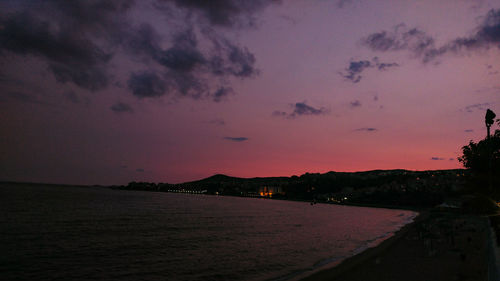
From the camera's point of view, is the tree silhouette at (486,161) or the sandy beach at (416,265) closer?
the sandy beach at (416,265)

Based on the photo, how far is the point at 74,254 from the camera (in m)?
26.2

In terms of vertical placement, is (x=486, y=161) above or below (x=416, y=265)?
above

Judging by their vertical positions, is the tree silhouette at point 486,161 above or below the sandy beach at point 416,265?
above

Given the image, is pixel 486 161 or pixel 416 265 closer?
pixel 416 265

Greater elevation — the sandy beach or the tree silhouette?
the tree silhouette

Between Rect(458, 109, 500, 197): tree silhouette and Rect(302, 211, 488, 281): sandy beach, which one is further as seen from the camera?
Rect(458, 109, 500, 197): tree silhouette

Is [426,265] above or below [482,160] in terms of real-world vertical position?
below

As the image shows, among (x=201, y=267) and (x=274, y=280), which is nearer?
(x=274, y=280)

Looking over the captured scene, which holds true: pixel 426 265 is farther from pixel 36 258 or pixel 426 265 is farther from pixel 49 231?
pixel 49 231

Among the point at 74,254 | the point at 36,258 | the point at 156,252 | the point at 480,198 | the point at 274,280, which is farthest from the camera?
the point at 480,198

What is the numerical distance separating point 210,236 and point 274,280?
68.0 feet

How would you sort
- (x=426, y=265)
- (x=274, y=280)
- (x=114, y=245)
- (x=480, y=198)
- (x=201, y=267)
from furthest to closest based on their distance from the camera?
(x=480, y=198)
(x=114, y=245)
(x=201, y=267)
(x=426, y=265)
(x=274, y=280)

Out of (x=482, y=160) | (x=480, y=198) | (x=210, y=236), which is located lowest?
(x=210, y=236)

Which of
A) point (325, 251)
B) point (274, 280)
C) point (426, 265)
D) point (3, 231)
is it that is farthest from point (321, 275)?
point (3, 231)
